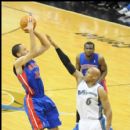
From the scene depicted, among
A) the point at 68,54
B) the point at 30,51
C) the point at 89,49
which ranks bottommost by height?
the point at 68,54

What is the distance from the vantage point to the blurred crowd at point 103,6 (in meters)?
18.0

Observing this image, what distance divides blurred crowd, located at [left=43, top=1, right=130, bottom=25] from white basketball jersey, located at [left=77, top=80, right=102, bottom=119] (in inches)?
426

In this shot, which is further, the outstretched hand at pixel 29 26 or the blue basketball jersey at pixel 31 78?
the blue basketball jersey at pixel 31 78

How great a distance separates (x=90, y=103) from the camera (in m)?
6.67

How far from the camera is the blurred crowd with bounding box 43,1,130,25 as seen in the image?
1800 cm

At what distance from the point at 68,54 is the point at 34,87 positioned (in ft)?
20.3

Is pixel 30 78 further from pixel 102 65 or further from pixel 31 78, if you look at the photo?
pixel 102 65

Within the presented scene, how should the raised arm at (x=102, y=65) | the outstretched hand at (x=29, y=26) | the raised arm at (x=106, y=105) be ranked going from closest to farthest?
the raised arm at (x=106, y=105)
the outstretched hand at (x=29, y=26)
the raised arm at (x=102, y=65)

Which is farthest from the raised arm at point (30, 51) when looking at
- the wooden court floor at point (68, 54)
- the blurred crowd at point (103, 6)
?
the blurred crowd at point (103, 6)

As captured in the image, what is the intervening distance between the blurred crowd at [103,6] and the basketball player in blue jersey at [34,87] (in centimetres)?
993

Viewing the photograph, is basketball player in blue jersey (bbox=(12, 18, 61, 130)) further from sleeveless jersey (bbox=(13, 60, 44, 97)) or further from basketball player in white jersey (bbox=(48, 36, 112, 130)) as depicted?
basketball player in white jersey (bbox=(48, 36, 112, 130))

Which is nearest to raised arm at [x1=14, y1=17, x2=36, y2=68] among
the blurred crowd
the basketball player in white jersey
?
the basketball player in white jersey

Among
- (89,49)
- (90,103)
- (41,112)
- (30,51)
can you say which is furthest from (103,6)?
(90,103)

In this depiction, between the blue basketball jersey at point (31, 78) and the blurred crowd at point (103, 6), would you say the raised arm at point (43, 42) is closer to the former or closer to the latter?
the blue basketball jersey at point (31, 78)
